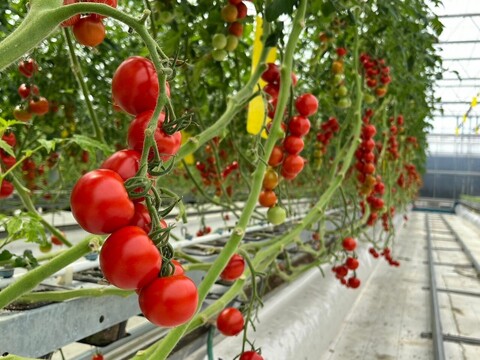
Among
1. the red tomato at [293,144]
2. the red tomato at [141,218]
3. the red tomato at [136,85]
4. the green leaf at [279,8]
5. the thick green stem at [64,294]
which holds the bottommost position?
the thick green stem at [64,294]

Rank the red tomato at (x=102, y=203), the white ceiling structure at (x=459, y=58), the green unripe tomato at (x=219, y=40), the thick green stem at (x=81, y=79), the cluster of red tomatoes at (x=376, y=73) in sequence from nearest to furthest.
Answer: the red tomato at (x=102, y=203)
the thick green stem at (x=81, y=79)
the green unripe tomato at (x=219, y=40)
the cluster of red tomatoes at (x=376, y=73)
the white ceiling structure at (x=459, y=58)

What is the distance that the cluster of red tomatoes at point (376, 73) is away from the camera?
1.55 m

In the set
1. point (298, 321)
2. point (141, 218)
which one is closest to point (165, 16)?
point (141, 218)

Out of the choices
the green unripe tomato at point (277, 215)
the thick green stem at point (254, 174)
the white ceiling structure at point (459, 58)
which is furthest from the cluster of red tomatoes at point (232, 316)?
the white ceiling structure at point (459, 58)

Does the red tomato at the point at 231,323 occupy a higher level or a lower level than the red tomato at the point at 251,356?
higher

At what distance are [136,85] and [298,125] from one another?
1.67 feet

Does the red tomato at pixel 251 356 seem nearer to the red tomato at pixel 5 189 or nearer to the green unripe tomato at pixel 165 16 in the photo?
the red tomato at pixel 5 189

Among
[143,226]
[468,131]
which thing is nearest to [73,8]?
[143,226]

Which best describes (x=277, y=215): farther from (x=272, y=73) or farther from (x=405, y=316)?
(x=405, y=316)

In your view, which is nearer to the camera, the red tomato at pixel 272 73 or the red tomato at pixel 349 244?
the red tomato at pixel 272 73

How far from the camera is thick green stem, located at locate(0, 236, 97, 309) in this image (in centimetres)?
35

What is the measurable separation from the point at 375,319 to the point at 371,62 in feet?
5.45

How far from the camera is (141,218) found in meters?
0.32

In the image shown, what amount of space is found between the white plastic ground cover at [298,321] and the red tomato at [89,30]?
114cm
